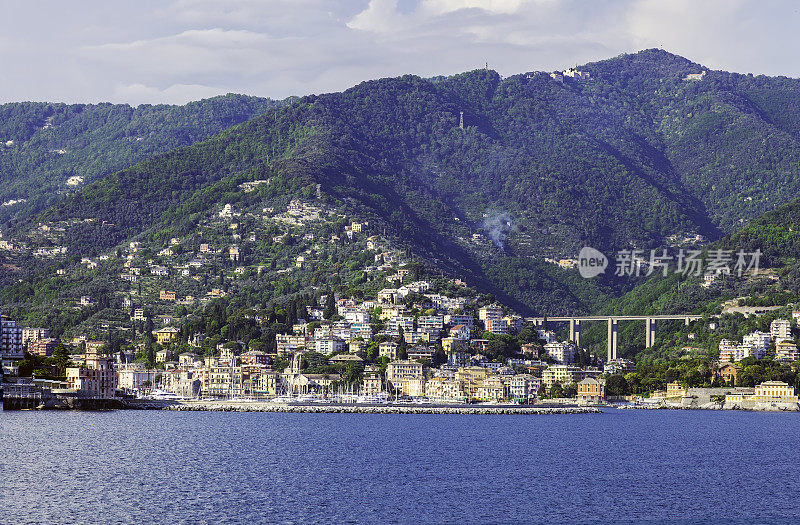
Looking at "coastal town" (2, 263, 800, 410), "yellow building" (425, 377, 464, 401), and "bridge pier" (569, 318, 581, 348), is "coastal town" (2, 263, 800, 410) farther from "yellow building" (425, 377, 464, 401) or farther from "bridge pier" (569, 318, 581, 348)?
"bridge pier" (569, 318, 581, 348)

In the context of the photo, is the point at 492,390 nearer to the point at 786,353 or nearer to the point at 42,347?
the point at 786,353

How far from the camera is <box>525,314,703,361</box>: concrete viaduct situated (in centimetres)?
15888

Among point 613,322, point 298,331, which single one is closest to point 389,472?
point 298,331

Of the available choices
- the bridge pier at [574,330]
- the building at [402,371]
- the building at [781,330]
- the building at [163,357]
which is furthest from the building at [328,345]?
the building at [781,330]

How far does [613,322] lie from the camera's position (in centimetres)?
16612

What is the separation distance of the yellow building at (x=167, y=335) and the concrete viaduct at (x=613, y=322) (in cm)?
4884

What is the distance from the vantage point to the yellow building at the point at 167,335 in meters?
148

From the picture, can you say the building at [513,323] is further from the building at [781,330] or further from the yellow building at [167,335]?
the yellow building at [167,335]

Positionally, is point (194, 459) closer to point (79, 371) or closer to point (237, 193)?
point (79, 371)

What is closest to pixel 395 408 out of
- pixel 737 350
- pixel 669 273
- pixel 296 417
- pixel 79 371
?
pixel 296 417

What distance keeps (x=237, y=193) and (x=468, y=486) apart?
469ft

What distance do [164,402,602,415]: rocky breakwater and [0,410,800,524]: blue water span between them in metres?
17.5

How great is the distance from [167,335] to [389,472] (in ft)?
311

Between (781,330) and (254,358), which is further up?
(781,330)
